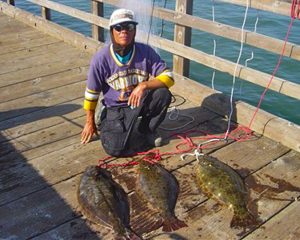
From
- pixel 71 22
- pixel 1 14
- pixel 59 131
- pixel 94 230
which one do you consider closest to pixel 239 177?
pixel 94 230

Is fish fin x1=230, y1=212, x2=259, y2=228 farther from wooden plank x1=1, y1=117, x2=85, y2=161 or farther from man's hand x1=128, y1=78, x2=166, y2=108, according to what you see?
wooden plank x1=1, y1=117, x2=85, y2=161

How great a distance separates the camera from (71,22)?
14.4 m

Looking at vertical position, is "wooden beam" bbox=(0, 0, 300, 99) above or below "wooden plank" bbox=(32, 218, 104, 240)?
above

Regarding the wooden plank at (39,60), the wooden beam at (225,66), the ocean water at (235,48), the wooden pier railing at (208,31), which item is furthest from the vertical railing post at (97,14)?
the ocean water at (235,48)

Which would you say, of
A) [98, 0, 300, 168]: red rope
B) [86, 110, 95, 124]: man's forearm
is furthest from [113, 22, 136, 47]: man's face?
[98, 0, 300, 168]: red rope

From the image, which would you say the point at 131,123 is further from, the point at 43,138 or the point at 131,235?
the point at 131,235

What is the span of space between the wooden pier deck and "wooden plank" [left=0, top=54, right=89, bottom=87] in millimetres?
42

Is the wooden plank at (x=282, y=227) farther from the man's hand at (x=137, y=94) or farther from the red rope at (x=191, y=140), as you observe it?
the man's hand at (x=137, y=94)

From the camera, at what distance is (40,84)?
636cm

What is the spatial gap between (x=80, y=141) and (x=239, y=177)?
1792 mm

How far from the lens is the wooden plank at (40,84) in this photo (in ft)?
19.8

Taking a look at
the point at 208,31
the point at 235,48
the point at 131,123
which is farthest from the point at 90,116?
the point at 235,48

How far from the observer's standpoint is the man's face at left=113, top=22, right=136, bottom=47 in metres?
4.14

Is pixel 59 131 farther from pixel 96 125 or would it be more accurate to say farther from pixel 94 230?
pixel 94 230
